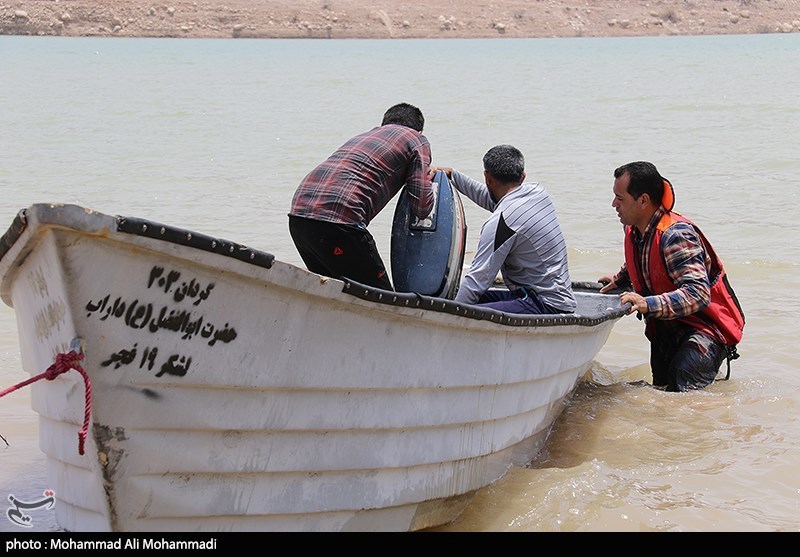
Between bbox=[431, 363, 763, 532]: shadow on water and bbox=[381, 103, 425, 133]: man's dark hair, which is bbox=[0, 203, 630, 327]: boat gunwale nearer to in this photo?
bbox=[431, 363, 763, 532]: shadow on water

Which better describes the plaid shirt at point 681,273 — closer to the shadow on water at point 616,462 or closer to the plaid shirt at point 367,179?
the shadow on water at point 616,462

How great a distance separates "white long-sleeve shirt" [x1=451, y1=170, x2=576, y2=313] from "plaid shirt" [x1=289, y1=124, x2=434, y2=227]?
1.25ft

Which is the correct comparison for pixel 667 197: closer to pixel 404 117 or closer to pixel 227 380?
pixel 404 117

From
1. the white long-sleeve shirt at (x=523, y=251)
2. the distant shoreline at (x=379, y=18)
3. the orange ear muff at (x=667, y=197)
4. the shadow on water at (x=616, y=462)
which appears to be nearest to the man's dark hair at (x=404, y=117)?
the white long-sleeve shirt at (x=523, y=251)

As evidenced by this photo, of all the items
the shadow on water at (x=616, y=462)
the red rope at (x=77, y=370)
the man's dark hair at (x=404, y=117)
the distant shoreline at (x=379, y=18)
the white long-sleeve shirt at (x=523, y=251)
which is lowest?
the shadow on water at (x=616, y=462)

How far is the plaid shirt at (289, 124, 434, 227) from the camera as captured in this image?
16.6 feet

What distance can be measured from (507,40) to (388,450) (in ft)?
248

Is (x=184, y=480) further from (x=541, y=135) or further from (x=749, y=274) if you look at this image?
(x=541, y=135)

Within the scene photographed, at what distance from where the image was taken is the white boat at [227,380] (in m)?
3.40

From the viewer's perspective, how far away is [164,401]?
3.62 metres

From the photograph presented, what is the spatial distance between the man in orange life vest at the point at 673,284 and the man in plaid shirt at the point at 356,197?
45.0 inches

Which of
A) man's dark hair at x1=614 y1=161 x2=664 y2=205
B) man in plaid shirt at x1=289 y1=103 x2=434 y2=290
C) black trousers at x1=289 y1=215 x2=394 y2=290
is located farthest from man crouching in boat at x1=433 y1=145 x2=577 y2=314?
man's dark hair at x1=614 y1=161 x2=664 y2=205

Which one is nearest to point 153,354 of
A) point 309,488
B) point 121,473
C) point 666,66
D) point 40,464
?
point 121,473
